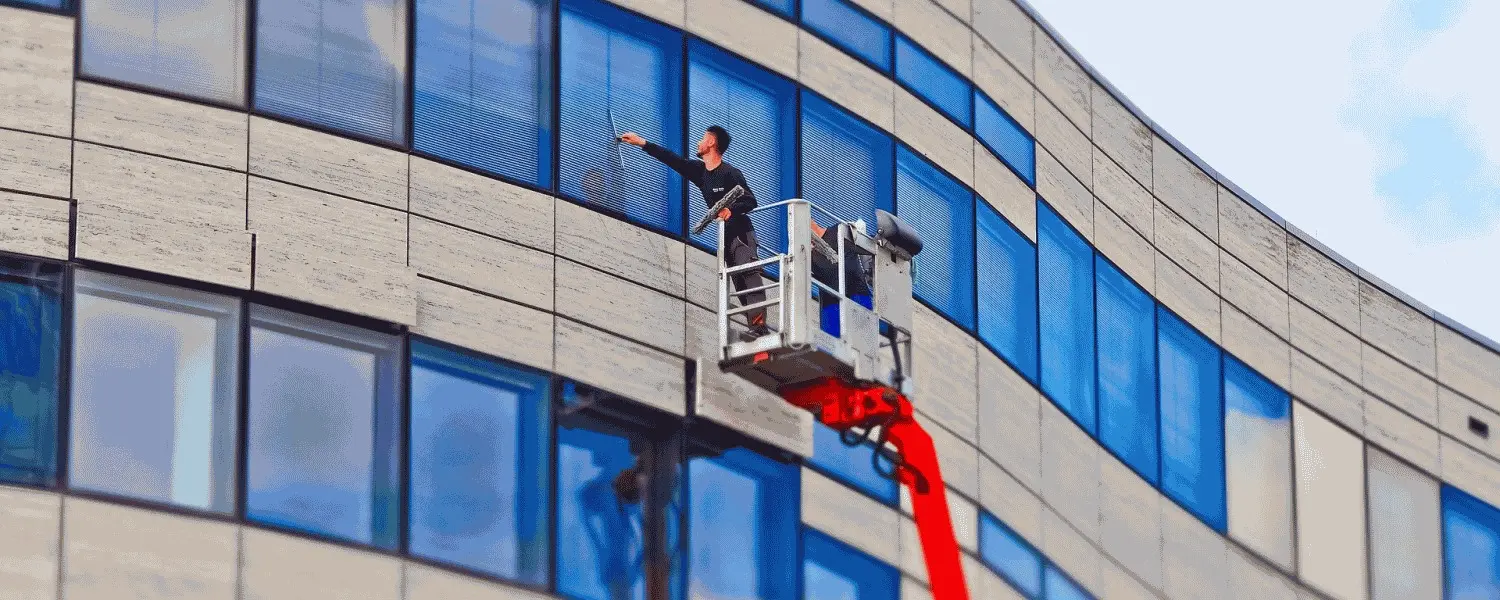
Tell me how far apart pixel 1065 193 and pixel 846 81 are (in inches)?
196

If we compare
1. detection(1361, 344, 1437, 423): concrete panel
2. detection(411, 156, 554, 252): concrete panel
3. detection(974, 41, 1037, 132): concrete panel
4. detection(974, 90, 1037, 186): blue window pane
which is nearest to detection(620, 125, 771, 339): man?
detection(411, 156, 554, 252): concrete panel

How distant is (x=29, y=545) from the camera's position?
77.0 feet

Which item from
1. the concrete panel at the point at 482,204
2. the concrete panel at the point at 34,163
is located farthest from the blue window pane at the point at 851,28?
the concrete panel at the point at 34,163

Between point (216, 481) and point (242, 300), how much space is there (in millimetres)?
1696

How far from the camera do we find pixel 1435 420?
4150 centimetres

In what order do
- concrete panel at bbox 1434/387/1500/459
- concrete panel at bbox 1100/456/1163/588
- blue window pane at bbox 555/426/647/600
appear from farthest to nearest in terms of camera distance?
1. concrete panel at bbox 1434/387/1500/459
2. concrete panel at bbox 1100/456/1163/588
3. blue window pane at bbox 555/426/647/600

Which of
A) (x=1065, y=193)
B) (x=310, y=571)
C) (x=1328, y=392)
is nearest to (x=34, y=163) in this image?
(x=310, y=571)

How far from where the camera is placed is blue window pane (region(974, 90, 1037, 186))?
33.8m

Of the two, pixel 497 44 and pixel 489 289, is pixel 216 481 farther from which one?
pixel 497 44

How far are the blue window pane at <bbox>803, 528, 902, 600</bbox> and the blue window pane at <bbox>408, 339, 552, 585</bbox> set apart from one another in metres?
3.44

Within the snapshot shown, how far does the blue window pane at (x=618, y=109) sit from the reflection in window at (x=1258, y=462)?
11703 mm

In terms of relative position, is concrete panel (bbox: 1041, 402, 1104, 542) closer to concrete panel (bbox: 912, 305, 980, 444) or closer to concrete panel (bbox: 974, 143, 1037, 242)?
concrete panel (bbox: 912, 305, 980, 444)

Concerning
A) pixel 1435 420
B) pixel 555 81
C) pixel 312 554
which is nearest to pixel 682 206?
pixel 555 81

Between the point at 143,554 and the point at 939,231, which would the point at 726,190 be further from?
the point at 143,554
